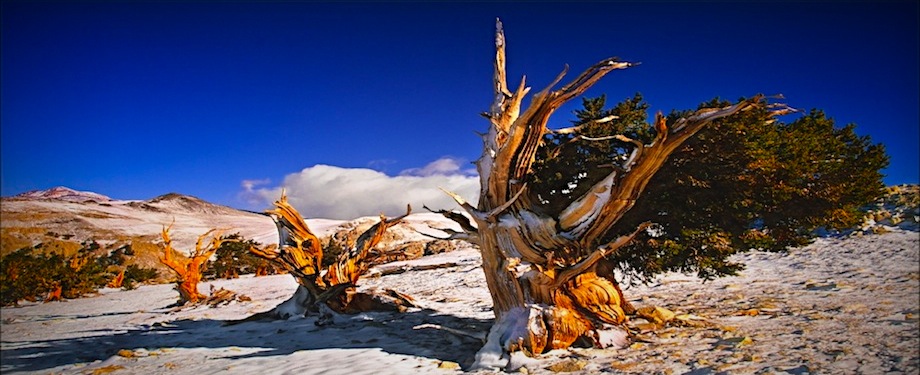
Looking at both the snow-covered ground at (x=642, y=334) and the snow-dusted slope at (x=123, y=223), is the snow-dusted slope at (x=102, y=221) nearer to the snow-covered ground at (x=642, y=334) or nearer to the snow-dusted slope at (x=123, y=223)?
the snow-dusted slope at (x=123, y=223)

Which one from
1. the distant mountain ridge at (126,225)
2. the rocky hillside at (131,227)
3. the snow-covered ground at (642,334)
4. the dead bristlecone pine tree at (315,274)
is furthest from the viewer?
the distant mountain ridge at (126,225)

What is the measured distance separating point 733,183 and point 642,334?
296cm

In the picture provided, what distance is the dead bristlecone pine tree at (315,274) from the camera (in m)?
12.2

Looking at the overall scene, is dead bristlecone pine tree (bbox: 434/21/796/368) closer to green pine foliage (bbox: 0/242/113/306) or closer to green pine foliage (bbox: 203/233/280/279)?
green pine foliage (bbox: 0/242/113/306)

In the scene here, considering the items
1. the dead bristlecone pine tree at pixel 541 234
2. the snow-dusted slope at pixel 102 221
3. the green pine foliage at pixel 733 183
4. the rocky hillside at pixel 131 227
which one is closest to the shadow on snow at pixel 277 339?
the dead bristlecone pine tree at pixel 541 234

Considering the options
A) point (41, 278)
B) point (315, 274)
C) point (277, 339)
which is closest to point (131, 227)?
point (41, 278)

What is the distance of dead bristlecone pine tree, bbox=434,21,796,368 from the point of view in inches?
250

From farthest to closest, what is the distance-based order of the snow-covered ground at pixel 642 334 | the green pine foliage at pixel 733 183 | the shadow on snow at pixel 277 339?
the shadow on snow at pixel 277 339, the green pine foliage at pixel 733 183, the snow-covered ground at pixel 642 334

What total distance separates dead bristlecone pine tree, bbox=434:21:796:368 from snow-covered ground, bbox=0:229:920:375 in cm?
51

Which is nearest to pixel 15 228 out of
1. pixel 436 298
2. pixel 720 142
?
pixel 436 298

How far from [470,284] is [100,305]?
16.3 m

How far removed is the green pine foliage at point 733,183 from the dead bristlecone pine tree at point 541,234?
2.41 feet

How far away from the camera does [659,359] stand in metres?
5.62

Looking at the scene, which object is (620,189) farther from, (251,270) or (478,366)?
(251,270)
